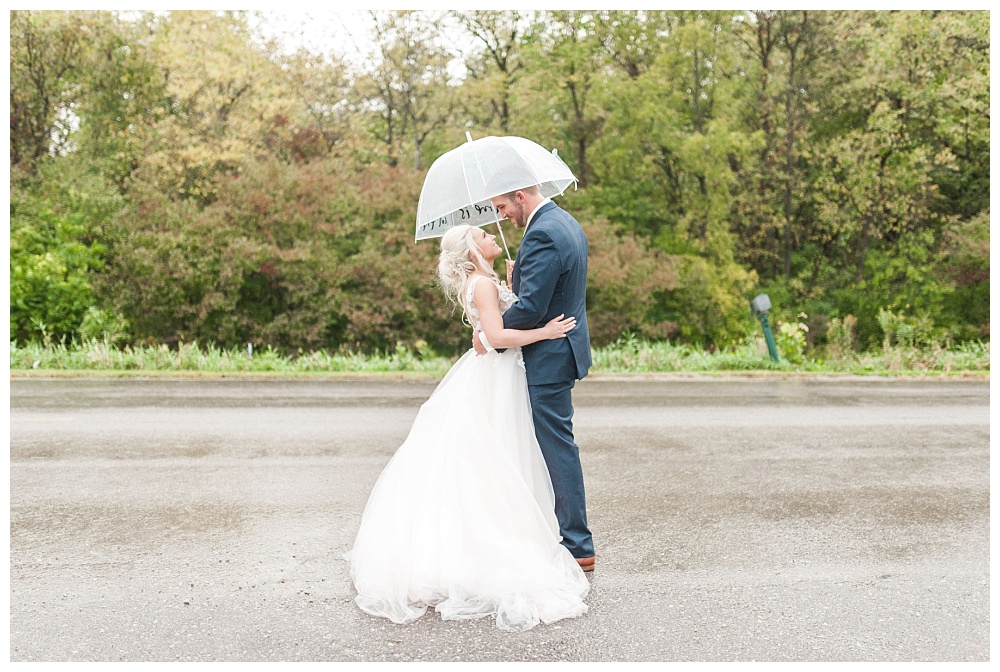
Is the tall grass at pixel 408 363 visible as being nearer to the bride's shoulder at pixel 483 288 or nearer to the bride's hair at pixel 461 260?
the bride's hair at pixel 461 260

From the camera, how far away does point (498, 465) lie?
14.7 ft

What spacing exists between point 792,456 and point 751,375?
283 inches

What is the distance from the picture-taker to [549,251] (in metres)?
4.39

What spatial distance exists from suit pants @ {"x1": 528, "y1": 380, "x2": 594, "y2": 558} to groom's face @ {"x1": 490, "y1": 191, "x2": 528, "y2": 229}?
2.79ft

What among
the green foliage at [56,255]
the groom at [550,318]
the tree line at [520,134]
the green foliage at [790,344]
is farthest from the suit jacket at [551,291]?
the green foliage at [56,255]

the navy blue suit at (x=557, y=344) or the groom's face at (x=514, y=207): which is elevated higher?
the groom's face at (x=514, y=207)

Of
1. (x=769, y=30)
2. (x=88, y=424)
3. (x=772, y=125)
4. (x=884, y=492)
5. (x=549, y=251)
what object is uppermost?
(x=769, y=30)

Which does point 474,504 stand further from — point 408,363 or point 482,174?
point 408,363

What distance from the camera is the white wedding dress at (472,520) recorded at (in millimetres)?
4188

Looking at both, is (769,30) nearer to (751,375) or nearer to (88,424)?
(751,375)

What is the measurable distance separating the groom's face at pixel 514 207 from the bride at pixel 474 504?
0.17 metres

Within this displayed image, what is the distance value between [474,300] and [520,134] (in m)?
21.5

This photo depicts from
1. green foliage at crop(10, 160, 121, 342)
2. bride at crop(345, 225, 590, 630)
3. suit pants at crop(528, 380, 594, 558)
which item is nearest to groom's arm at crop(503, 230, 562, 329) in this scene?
bride at crop(345, 225, 590, 630)

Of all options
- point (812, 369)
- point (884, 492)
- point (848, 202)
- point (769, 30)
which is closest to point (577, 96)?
point (769, 30)
